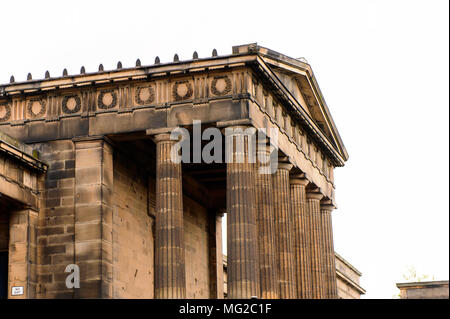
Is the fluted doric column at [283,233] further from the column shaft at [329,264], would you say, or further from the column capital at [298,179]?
the column shaft at [329,264]

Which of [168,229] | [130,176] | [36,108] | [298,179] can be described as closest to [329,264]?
[298,179]

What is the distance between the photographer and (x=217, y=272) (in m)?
53.4

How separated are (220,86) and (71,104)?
696cm

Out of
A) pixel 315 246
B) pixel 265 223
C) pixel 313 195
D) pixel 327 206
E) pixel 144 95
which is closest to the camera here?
pixel 144 95

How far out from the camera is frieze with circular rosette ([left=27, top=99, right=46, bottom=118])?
135 feet

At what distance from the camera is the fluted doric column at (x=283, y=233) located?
42969 millimetres

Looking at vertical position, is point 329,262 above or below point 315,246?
below

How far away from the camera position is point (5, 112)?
137 ft

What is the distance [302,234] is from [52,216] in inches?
523

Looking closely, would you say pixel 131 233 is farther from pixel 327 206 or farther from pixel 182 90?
pixel 327 206

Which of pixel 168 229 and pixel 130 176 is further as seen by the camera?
pixel 130 176

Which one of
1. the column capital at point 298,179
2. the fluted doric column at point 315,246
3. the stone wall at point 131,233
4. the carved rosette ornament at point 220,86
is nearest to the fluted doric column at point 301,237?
the column capital at point 298,179

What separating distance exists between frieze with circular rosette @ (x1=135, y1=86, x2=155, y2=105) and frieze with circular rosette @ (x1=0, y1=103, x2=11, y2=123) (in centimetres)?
624
